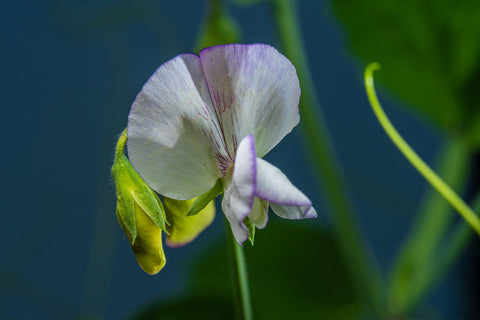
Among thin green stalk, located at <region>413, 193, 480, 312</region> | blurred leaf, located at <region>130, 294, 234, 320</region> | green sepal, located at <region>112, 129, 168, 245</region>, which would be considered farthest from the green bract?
thin green stalk, located at <region>413, 193, 480, 312</region>

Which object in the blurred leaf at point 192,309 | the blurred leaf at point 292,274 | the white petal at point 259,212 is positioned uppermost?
the white petal at point 259,212

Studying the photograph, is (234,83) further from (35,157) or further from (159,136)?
(35,157)

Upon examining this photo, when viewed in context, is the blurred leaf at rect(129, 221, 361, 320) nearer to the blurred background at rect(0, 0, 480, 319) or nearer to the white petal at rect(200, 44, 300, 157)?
the blurred background at rect(0, 0, 480, 319)

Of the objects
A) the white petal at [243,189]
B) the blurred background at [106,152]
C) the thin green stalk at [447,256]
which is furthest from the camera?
the blurred background at [106,152]

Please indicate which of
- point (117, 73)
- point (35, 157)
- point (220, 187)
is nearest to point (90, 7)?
point (117, 73)

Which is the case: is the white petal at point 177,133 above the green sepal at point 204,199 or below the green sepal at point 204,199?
above

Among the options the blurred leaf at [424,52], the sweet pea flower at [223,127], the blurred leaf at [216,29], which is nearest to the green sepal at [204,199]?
the sweet pea flower at [223,127]

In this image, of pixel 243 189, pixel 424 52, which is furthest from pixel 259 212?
pixel 424 52

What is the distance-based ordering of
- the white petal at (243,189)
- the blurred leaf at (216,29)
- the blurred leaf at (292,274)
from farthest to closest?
1. the blurred leaf at (292,274)
2. the blurred leaf at (216,29)
3. the white petal at (243,189)

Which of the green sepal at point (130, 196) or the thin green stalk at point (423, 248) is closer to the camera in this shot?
the green sepal at point (130, 196)

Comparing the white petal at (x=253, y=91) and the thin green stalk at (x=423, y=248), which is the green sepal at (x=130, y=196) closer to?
the white petal at (x=253, y=91)
